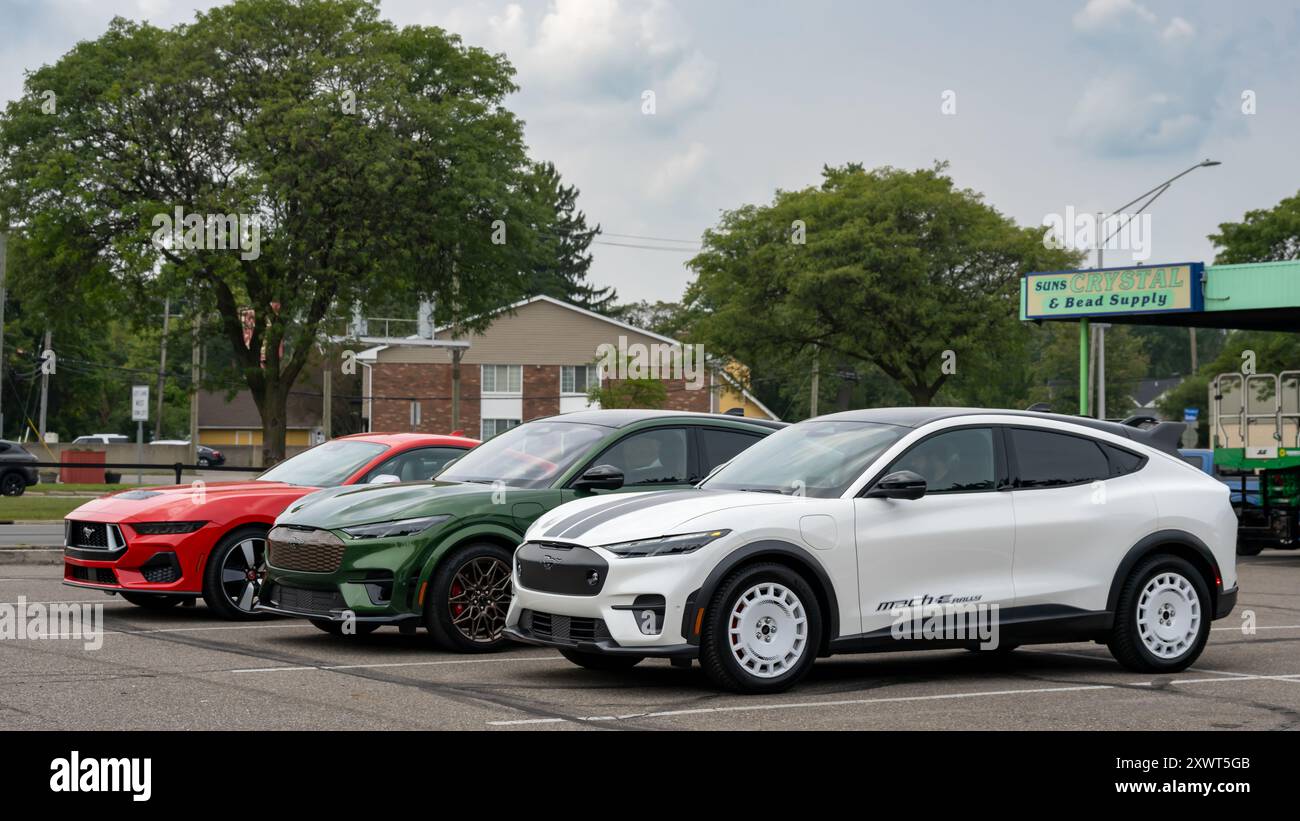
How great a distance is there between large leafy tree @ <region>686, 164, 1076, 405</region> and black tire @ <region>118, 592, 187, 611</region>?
35356 mm

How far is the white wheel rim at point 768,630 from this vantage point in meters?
8.39

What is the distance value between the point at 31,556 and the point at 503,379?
2220 inches

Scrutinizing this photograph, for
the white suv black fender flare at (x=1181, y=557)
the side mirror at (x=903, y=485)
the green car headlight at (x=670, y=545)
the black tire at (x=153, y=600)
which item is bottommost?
the black tire at (x=153, y=600)

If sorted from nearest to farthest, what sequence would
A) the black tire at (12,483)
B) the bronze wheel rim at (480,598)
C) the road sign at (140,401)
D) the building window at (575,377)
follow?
the bronze wheel rim at (480,598) < the road sign at (140,401) < the black tire at (12,483) < the building window at (575,377)

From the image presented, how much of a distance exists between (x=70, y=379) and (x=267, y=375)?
48711mm

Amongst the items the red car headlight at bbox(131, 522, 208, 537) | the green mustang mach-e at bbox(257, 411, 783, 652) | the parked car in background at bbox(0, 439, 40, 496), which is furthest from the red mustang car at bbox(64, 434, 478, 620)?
the parked car in background at bbox(0, 439, 40, 496)

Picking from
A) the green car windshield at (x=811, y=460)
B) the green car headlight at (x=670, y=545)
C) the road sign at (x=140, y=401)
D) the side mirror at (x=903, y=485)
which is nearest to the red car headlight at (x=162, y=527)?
the green car windshield at (x=811, y=460)

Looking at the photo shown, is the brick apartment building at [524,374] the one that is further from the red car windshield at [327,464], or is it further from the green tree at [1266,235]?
the red car windshield at [327,464]

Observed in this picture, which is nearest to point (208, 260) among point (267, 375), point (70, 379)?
point (267, 375)

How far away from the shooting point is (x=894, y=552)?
8781 millimetres

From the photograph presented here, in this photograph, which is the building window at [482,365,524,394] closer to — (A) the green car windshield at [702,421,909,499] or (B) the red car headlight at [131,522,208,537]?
(B) the red car headlight at [131,522,208,537]

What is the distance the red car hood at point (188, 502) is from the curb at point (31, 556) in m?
6.38

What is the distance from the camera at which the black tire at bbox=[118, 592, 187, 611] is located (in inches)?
502

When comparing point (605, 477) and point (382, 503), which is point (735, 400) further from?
point (605, 477)
